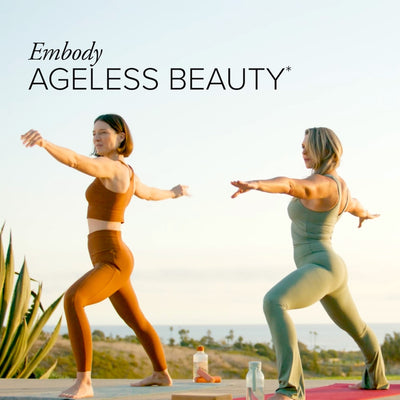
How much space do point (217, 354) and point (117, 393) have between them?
480 inches

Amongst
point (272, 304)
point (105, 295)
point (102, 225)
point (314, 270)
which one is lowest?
point (272, 304)

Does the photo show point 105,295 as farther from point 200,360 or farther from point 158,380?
point 200,360

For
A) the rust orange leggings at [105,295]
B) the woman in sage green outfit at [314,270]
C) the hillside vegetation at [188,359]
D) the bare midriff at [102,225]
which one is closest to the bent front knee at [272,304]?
the woman in sage green outfit at [314,270]

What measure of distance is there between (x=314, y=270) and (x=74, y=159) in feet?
5.04

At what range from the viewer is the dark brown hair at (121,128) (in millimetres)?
4930

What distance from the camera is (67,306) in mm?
4512

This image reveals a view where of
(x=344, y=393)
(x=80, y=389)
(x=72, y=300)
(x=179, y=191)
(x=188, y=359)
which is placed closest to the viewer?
(x=80, y=389)

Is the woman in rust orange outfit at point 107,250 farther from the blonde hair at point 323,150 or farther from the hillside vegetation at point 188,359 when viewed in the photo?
the hillside vegetation at point 188,359

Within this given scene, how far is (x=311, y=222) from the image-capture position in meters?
4.82

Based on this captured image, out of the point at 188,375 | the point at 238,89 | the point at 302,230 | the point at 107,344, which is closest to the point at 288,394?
the point at 302,230

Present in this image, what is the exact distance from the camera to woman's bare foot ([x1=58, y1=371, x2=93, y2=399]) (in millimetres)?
4332

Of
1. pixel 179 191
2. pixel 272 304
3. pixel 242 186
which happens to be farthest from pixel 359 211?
pixel 242 186

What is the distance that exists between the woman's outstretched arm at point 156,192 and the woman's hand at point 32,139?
1.12m

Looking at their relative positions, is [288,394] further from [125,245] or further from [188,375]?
[188,375]
